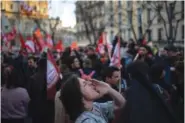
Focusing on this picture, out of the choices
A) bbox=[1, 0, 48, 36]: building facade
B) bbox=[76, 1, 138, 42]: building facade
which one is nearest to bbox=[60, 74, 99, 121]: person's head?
bbox=[1, 0, 48, 36]: building facade

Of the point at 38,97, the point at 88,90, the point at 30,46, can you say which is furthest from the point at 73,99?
the point at 30,46

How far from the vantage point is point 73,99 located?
2.75 metres

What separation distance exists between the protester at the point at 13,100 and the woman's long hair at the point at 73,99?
238cm

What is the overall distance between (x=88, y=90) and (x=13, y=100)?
2.46m

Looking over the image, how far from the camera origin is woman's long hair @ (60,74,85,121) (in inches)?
108

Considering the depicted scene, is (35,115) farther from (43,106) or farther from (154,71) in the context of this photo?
(154,71)

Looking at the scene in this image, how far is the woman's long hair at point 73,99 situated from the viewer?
2.75m

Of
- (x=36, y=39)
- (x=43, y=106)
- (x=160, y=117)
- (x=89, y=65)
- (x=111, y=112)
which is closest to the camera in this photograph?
(x=160, y=117)

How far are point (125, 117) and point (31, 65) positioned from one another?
7.23m

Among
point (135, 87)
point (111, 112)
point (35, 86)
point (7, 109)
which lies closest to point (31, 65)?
point (35, 86)

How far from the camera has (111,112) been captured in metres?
3.18

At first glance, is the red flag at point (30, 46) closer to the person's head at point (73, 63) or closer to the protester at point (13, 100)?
the person's head at point (73, 63)

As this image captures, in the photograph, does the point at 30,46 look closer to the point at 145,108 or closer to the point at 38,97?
the point at 38,97

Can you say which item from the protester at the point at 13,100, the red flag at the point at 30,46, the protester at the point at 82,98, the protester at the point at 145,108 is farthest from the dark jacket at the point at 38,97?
the red flag at the point at 30,46
